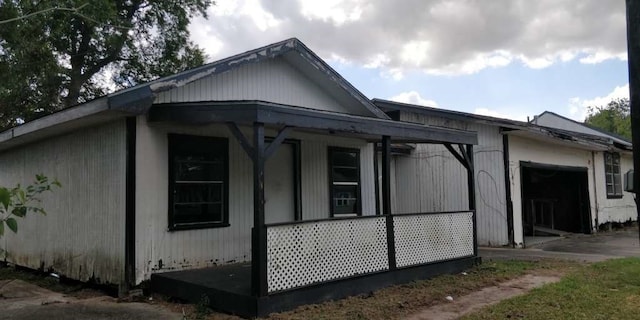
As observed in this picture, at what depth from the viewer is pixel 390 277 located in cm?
745

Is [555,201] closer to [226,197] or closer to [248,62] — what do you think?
[248,62]

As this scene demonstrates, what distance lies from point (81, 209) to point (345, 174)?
527 centimetres

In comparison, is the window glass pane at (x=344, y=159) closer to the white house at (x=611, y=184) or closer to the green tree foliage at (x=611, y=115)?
the white house at (x=611, y=184)

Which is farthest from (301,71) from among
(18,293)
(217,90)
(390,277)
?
(18,293)

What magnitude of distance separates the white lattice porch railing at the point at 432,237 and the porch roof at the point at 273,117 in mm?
1445

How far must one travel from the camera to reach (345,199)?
10883 mm

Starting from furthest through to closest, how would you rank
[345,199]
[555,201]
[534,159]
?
1. [555,201]
2. [534,159]
3. [345,199]

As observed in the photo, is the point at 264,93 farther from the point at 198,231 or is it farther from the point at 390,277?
the point at 390,277

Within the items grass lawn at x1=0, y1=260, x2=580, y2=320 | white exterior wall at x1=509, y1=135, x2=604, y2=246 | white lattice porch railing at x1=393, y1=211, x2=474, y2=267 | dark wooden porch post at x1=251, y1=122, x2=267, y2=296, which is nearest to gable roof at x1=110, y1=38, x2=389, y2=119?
dark wooden porch post at x1=251, y1=122, x2=267, y2=296

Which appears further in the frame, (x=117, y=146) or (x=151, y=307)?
(x=117, y=146)

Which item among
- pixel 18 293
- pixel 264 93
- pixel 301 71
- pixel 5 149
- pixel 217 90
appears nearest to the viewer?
pixel 18 293

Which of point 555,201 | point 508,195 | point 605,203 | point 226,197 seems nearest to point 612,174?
point 605,203

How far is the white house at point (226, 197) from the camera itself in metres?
6.15

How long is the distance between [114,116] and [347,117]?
11.1 feet
